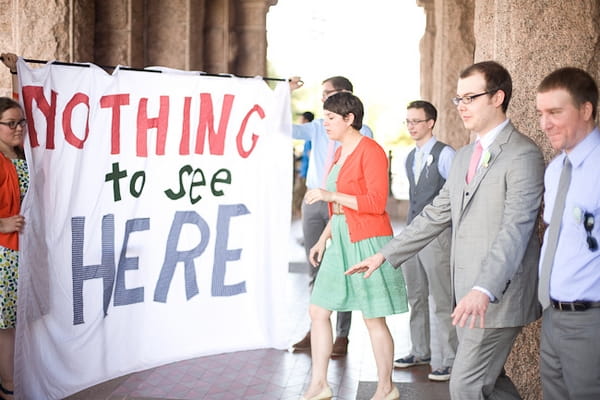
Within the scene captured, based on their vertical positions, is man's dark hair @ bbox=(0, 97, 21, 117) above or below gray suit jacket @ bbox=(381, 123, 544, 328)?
above

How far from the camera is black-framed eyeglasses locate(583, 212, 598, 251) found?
2.66 meters

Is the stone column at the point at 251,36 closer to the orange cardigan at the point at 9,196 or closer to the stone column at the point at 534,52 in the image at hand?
the orange cardigan at the point at 9,196

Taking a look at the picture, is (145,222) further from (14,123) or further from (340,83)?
(340,83)

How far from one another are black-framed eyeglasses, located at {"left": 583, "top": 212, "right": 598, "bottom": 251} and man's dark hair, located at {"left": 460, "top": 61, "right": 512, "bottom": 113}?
0.67 metres

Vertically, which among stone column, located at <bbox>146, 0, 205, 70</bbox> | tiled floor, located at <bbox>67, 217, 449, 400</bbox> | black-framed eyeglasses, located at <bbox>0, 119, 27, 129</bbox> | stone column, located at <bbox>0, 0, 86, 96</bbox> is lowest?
tiled floor, located at <bbox>67, 217, 449, 400</bbox>

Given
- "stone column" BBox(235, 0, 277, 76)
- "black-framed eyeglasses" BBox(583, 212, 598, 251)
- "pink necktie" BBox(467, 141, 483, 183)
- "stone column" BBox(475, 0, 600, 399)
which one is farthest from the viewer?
"stone column" BBox(235, 0, 277, 76)

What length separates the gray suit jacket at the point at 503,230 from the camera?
288 cm

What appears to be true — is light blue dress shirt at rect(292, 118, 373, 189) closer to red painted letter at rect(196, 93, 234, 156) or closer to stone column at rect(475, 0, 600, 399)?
red painted letter at rect(196, 93, 234, 156)

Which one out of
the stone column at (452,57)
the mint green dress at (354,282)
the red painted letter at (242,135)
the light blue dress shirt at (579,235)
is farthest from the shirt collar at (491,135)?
the stone column at (452,57)

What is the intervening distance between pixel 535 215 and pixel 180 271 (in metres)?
2.52

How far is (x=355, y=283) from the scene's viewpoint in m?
4.24

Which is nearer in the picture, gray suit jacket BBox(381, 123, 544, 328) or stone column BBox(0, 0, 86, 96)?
gray suit jacket BBox(381, 123, 544, 328)

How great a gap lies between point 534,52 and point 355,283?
1588 millimetres

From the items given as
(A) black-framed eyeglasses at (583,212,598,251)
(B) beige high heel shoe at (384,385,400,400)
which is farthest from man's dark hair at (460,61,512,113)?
(B) beige high heel shoe at (384,385,400,400)
